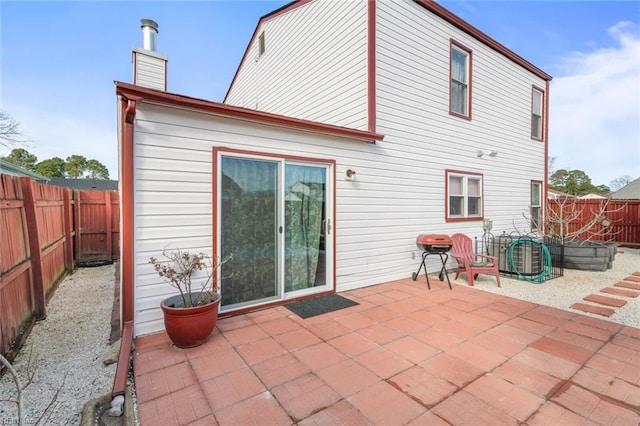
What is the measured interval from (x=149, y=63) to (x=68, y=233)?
15.0 feet

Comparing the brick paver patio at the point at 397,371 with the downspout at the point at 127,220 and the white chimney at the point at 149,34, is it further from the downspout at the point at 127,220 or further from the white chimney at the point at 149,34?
the white chimney at the point at 149,34

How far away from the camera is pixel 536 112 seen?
8672 mm

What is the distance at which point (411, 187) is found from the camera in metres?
5.64

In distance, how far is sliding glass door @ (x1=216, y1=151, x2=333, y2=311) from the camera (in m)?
3.69

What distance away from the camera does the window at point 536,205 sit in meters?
8.63

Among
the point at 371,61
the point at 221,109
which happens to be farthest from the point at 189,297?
the point at 371,61

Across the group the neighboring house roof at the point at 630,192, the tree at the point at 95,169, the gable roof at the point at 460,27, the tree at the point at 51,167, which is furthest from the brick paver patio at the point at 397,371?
the tree at the point at 95,169

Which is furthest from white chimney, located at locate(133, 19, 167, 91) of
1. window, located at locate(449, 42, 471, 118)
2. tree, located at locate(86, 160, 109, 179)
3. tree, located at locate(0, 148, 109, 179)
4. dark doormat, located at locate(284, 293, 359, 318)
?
tree, located at locate(86, 160, 109, 179)

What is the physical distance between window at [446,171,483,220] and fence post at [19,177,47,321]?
6.77 meters

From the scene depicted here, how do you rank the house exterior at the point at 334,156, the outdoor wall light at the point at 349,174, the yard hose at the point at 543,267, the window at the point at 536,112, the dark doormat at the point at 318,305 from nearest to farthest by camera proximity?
the house exterior at the point at 334,156 < the dark doormat at the point at 318,305 < the outdoor wall light at the point at 349,174 < the yard hose at the point at 543,267 < the window at the point at 536,112

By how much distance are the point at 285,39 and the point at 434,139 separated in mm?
4349

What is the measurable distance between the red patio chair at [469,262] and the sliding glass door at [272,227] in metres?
2.53

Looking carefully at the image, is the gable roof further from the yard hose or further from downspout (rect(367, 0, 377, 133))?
the yard hose

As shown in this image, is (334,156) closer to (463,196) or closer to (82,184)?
(463,196)
